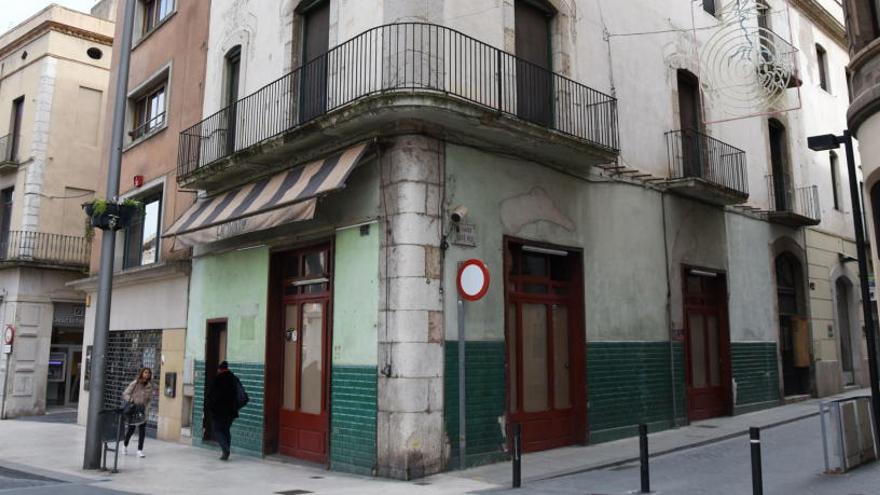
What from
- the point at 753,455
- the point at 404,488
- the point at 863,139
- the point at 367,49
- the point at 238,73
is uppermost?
the point at 238,73

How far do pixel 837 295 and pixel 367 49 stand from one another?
18.1 metres

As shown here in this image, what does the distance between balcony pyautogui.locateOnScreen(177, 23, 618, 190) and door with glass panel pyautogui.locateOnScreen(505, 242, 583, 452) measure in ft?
6.01

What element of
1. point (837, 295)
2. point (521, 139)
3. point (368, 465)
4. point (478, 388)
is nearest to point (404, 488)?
point (368, 465)

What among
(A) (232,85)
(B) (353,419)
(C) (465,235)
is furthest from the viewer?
(A) (232,85)

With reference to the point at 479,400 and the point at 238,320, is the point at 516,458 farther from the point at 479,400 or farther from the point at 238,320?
the point at 238,320

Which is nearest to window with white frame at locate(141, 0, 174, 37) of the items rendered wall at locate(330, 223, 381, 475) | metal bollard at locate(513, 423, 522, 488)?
rendered wall at locate(330, 223, 381, 475)

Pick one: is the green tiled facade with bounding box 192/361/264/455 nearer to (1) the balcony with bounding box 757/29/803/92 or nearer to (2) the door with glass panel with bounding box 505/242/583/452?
(2) the door with glass panel with bounding box 505/242/583/452

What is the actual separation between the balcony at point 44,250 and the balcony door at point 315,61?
520 inches

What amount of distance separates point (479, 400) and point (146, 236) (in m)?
10.6

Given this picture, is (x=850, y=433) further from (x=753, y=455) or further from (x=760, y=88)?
(x=760, y=88)

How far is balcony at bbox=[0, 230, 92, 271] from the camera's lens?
21969 millimetres

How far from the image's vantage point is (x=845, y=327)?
21.8 metres

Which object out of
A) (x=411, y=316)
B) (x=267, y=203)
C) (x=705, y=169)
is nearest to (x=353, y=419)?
(x=411, y=316)

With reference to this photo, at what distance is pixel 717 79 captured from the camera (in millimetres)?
17234
